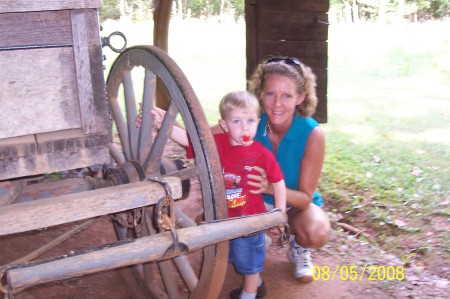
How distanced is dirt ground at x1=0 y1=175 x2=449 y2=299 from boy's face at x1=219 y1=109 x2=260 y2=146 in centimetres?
120

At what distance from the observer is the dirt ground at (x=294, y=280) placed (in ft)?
10.2

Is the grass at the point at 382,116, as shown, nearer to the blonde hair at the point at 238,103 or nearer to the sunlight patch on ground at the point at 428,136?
the sunlight patch on ground at the point at 428,136

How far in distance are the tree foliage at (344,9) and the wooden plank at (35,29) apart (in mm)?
14075

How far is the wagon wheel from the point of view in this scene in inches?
77.9

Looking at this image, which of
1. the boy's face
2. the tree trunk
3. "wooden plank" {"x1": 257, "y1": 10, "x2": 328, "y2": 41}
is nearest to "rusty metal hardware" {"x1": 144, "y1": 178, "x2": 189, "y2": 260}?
the boy's face

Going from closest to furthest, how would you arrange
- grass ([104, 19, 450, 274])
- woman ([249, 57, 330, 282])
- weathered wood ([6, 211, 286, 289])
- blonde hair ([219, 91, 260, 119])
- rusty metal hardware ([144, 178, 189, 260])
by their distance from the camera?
weathered wood ([6, 211, 286, 289]), rusty metal hardware ([144, 178, 189, 260]), blonde hair ([219, 91, 260, 119]), woman ([249, 57, 330, 282]), grass ([104, 19, 450, 274])

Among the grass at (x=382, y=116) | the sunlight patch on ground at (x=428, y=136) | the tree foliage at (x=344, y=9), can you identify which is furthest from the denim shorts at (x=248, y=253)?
the tree foliage at (x=344, y=9)

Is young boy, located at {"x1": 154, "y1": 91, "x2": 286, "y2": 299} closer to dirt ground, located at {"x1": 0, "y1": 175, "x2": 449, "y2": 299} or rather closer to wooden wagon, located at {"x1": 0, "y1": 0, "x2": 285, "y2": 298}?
wooden wagon, located at {"x1": 0, "y1": 0, "x2": 285, "y2": 298}

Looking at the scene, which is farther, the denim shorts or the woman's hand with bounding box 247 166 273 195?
the denim shorts

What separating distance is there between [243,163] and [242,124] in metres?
0.21

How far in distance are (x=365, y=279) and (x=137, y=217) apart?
1838 millimetres

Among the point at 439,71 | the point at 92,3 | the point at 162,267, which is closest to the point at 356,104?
the point at 439,71

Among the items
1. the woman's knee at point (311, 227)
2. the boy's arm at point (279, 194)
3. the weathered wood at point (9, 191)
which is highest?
the weathered wood at point (9, 191)

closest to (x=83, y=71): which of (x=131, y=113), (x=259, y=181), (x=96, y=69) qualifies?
(x=96, y=69)
